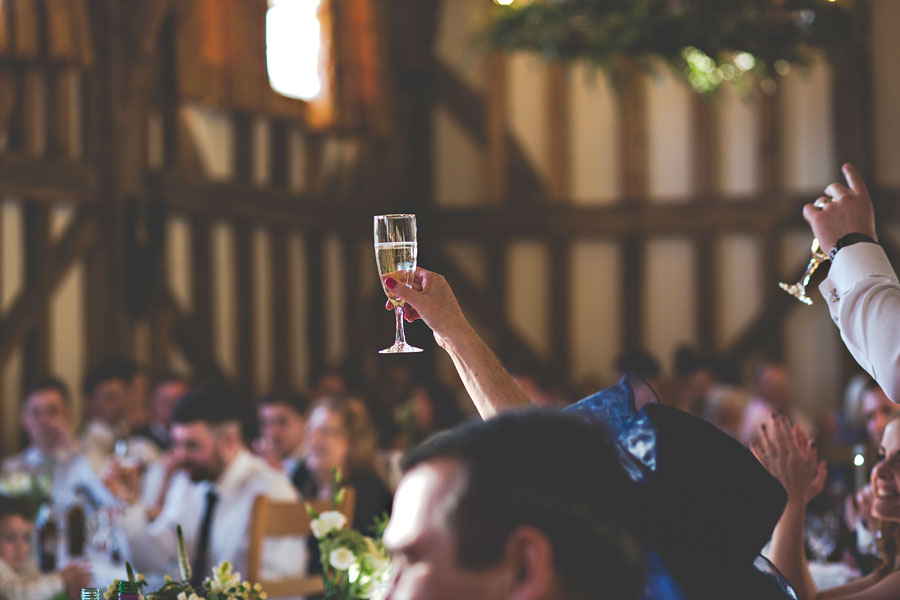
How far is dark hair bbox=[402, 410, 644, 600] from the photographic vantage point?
1286 millimetres

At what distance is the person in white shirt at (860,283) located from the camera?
2.02m

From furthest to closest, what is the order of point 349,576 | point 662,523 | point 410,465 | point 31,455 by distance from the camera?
point 31,455 < point 349,576 < point 662,523 < point 410,465

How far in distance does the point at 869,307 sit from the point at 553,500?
0.99 m

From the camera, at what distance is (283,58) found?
9.84m

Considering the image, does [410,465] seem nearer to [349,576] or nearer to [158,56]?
[349,576]

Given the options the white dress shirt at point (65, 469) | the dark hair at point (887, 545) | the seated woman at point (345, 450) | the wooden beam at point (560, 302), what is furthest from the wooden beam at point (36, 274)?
the dark hair at point (887, 545)

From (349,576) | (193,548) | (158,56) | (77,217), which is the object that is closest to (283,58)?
(158,56)

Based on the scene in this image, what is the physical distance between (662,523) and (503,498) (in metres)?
0.45

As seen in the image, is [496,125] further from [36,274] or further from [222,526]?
[222,526]

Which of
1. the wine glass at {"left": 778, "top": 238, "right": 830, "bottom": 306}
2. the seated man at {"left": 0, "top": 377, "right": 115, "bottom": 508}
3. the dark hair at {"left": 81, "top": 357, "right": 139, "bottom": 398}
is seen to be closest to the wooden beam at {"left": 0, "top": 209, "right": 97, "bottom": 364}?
the dark hair at {"left": 81, "top": 357, "right": 139, "bottom": 398}

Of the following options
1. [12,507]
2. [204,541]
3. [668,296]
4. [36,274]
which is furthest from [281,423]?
[668,296]

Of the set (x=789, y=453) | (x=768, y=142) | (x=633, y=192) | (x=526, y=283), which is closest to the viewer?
(x=789, y=453)

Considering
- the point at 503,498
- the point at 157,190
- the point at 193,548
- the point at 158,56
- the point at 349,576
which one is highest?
the point at 158,56

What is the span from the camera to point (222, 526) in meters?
4.85
